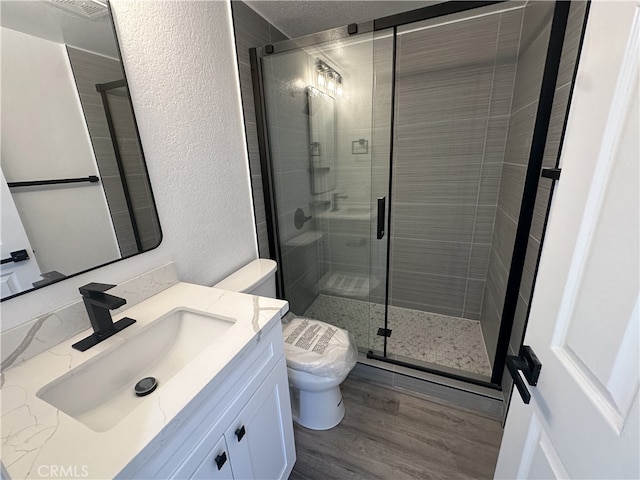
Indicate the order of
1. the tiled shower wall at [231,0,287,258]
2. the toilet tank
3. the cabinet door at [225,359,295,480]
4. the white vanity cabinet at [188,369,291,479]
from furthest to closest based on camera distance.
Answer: the tiled shower wall at [231,0,287,258]
the toilet tank
the cabinet door at [225,359,295,480]
the white vanity cabinet at [188,369,291,479]

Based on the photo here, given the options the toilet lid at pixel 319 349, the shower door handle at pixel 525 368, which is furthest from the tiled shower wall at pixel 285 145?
the shower door handle at pixel 525 368

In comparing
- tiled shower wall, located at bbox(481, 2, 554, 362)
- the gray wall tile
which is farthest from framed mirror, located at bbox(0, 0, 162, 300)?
the gray wall tile

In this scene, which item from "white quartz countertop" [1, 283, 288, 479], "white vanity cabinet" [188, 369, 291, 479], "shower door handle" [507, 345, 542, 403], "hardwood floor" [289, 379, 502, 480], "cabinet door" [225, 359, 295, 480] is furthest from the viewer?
"hardwood floor" [289, 379, 502, 480]

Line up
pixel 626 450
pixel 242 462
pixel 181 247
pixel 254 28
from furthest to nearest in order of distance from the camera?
pixel 254 28 < pixel 181 247 < pixel 242 462 < pixel 626 450

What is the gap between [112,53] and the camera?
0.96m

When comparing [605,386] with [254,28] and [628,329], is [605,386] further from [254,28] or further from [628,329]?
[254,28]

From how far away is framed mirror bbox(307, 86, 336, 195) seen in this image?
6.12ft

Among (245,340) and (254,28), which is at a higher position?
(254,28)

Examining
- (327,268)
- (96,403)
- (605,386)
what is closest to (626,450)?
(605,386)

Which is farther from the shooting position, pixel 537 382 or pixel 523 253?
pixel 523 253

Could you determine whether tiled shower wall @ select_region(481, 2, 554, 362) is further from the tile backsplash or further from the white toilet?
the tile backsplash

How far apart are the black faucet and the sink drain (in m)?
0.19

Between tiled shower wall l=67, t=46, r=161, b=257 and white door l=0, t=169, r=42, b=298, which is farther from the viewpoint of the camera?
tiled shower wall l=67, t=46, r=161, b=257

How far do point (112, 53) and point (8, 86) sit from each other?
341 mm
